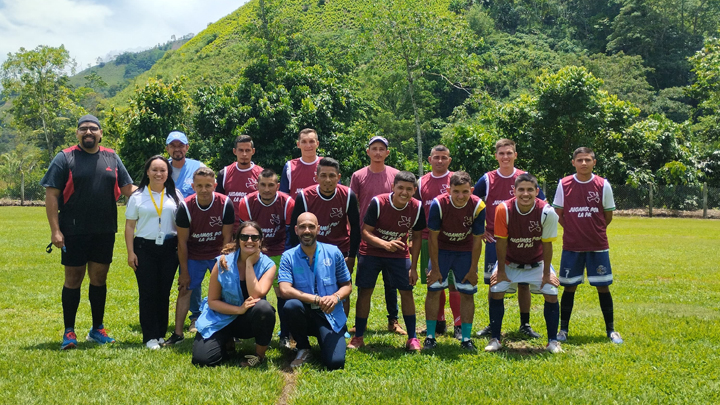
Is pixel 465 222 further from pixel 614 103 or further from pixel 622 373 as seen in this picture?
pixel 614 103

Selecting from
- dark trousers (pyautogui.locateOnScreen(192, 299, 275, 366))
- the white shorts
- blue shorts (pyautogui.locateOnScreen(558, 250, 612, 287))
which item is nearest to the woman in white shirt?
dark trousers (pyautogui.locateOnScreen(192, 299, 275, 366))

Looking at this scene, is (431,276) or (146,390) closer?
(146,390)

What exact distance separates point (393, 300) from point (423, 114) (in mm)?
39258

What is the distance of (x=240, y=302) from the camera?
550 centimetres

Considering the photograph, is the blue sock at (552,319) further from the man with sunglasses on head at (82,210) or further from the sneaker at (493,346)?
the man with sunglasses on head at (82,210)

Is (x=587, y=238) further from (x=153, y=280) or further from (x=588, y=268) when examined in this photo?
(x=153, y=280)

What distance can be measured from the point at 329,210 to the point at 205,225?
4.57ft

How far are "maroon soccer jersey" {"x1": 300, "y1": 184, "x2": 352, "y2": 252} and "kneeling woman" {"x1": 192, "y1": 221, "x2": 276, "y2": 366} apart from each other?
0.83 m

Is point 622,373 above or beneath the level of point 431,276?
beneath

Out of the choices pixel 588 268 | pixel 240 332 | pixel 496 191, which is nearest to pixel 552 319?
pixel 588 268

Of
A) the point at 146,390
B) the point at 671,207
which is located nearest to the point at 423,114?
the point at 671,207

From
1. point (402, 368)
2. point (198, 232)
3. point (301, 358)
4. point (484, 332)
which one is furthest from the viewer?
point (484, 332)

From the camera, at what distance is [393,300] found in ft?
23.3

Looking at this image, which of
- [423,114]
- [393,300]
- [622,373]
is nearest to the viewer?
[622,373]
